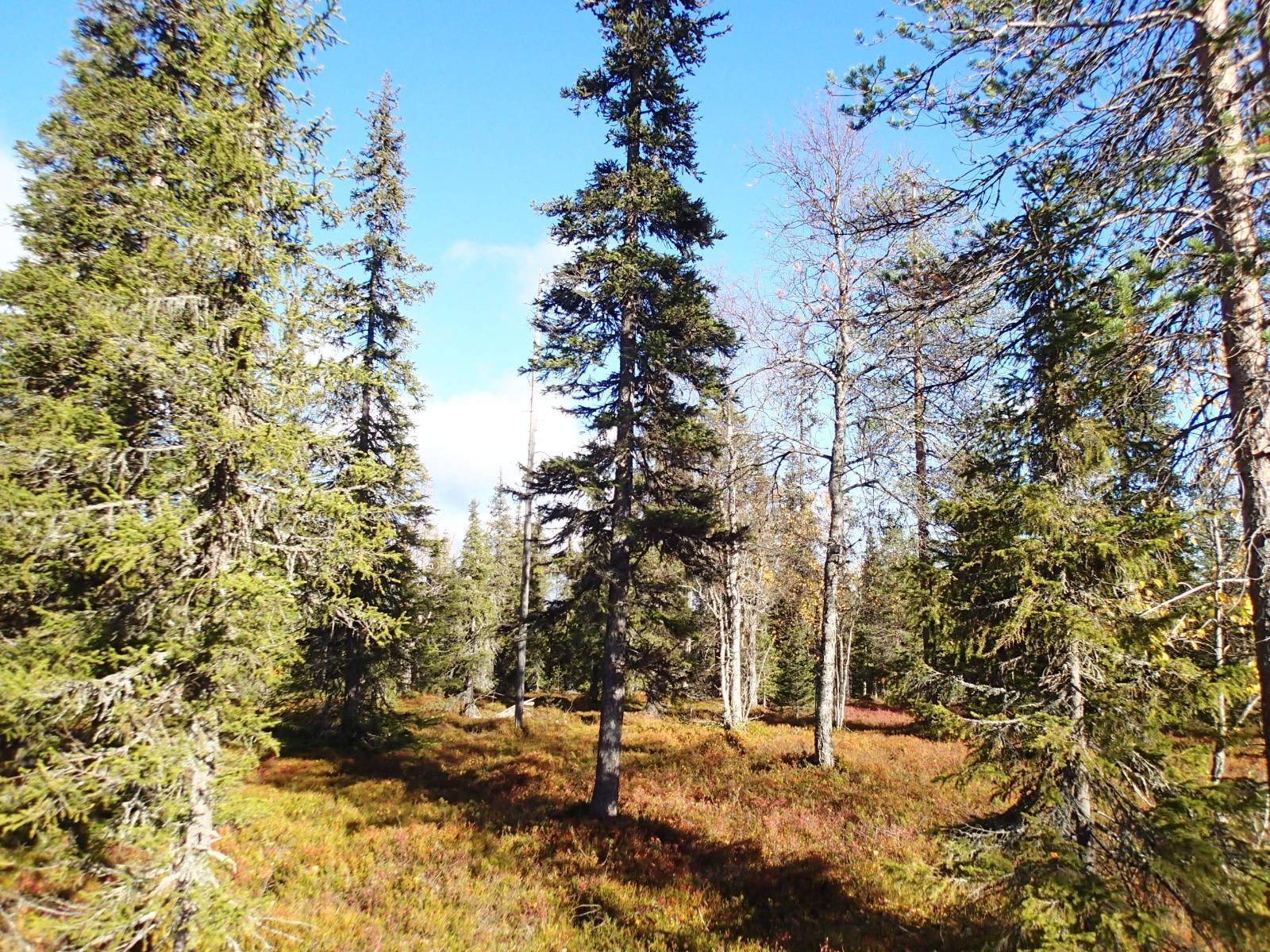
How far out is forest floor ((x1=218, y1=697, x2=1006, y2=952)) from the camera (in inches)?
295

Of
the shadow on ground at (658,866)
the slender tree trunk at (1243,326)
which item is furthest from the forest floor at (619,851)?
the slender tree trunk at (1243,326)

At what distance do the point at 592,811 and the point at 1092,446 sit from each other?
1093cm

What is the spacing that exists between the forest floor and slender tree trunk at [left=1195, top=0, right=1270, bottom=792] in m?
2.75

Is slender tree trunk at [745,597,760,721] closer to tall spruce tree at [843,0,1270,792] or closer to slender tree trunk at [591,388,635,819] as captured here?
slender tree trunk at [591,388,635,819]

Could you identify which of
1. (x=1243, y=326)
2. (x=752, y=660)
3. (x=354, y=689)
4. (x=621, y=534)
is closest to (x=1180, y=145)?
(x=1243, y=326)

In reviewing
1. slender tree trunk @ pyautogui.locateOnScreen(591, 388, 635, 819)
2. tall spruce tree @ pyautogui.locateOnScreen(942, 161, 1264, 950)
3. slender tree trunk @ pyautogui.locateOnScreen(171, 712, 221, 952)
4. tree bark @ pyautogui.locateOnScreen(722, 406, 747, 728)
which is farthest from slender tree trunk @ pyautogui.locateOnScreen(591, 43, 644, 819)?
tall spruce tree @ pyautogui.locateOnScreen(942, 161, 1264, 950)

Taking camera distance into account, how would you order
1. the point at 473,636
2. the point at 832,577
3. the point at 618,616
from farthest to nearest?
the point at 473,636
the point at 832,577
the point at 618,616

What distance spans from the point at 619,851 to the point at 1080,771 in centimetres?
766

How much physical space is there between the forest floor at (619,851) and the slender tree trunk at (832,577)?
960 mm

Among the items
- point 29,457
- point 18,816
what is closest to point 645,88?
point 29,457

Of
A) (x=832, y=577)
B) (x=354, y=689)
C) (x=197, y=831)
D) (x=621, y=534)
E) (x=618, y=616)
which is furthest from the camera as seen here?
(x=354, y=689)

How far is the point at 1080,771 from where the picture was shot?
17.2ft

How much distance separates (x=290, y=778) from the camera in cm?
1470

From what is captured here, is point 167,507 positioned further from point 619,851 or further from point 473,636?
point 473,636
